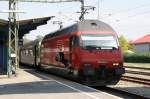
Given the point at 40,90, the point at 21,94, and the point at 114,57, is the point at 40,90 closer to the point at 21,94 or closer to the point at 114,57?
the point at 21,94

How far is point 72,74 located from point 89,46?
199 centimetres

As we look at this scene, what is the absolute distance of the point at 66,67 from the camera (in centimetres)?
2502

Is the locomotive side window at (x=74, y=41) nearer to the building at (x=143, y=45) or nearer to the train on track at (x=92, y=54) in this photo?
the train on track at (x=92, y=54)

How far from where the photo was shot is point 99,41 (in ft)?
75.7

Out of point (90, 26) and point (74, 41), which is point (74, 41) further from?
point (90, 26)

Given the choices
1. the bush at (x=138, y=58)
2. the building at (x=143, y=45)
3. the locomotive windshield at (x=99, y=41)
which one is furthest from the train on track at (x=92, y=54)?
the building at (x=143, y=45)

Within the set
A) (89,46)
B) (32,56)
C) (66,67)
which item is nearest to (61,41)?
(66,67)

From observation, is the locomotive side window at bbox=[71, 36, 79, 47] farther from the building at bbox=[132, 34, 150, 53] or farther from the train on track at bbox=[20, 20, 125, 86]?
the building at bbox=[132, 34, 150, 53]

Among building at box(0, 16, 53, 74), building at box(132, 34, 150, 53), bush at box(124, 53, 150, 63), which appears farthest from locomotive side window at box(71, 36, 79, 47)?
building at box(132, 34, 150, 53)

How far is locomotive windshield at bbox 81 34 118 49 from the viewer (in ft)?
74.9

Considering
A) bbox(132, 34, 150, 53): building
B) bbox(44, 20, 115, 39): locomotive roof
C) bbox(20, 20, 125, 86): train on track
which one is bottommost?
bbox(20, 20, 125, 86): train on track

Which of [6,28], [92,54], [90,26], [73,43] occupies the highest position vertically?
[6,28]

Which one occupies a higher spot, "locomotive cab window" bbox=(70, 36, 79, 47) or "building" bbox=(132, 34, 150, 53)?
"building" bbox=(132, 34, 150, 53)

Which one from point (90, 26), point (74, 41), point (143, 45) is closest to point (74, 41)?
point (74, 41)
